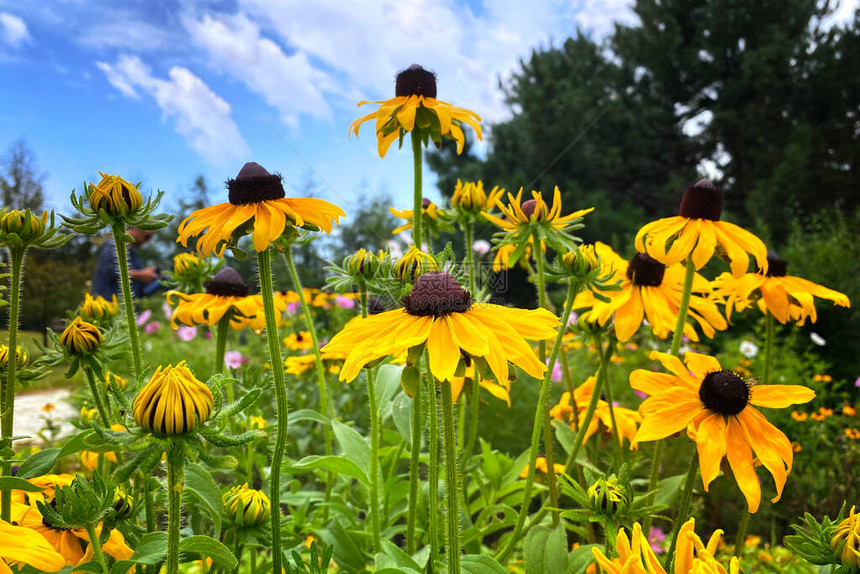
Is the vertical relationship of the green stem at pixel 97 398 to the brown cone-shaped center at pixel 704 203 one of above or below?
below

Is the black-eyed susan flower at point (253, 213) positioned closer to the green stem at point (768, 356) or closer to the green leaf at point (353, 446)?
the green leaf at point (353, 446)

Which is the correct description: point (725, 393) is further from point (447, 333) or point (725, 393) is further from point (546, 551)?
point (447, 333)

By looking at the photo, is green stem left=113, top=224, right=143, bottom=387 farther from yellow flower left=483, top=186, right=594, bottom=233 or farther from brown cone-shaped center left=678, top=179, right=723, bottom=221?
brown cone-shaped center left=678, top=179, right=723, bottom=221

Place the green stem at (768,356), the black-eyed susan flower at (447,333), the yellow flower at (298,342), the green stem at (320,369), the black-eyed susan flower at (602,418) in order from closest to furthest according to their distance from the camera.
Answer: the black-eyed susan flower at (447,333), the green stem at (768,356), the green stem at (320,369), the black-eyed susan flower at (602,418), the yellow flower at (298,342)

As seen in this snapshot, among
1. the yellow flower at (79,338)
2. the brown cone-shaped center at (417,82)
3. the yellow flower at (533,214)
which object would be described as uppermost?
the brown cone-shaped center at (417,82)

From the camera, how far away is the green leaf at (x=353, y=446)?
5.90ft

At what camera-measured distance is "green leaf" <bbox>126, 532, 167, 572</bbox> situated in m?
1.05

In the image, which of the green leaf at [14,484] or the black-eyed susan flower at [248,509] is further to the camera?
the black-eyed susan flower at [248,509]

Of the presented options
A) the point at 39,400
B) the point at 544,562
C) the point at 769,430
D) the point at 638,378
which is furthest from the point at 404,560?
the point at 39,400

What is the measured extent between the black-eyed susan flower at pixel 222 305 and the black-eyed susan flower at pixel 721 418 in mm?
1150

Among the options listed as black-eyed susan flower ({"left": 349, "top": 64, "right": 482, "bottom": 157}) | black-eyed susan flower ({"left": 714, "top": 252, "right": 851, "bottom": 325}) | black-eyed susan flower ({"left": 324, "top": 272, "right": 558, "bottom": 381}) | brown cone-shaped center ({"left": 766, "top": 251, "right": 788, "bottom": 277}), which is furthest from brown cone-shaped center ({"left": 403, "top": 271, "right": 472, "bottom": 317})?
brown cone-shaped center ({"left": 766, "top": 251, "right": 788, "bottom": 277})

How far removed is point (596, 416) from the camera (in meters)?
2.02

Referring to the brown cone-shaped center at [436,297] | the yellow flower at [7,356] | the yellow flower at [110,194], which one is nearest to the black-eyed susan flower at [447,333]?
the brown cone-shaped center at [436,297]

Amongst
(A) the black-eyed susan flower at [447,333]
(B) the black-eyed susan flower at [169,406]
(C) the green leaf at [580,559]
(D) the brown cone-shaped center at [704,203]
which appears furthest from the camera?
(D) the brown cone-shaped center at [704,203]
